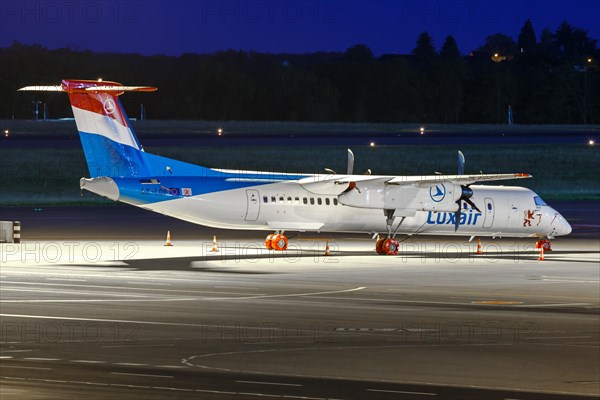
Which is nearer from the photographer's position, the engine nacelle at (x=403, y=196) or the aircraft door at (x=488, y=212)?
the engine nacelle at (x=403, y=196)

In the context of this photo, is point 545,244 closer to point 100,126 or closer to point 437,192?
point 437,192

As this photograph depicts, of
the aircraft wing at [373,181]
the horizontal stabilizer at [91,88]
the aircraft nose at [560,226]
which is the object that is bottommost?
the aircraft nose at [560,226]

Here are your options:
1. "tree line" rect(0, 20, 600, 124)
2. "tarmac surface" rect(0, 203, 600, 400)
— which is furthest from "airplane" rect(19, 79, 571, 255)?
"tree line" rect(0, 20, 600, 124)

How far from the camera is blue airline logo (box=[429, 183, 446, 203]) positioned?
43281mm

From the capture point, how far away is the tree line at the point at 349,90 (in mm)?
136875

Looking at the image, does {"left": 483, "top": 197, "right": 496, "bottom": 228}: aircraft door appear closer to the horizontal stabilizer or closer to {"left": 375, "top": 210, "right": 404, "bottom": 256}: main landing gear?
{"left": 375, "top": 210, "right": 404, "bottom": 256}: main landing gear

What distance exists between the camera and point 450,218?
44.8 metres

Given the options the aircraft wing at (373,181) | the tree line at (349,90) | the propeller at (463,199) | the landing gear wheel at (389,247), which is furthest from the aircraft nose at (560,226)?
the tree line at (349,90)

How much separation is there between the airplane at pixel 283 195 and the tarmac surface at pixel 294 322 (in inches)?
52.8

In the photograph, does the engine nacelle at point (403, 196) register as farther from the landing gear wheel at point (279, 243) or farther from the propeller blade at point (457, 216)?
the landing gear wheel at point (279, 243)

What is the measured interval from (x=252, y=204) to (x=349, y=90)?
392 ft

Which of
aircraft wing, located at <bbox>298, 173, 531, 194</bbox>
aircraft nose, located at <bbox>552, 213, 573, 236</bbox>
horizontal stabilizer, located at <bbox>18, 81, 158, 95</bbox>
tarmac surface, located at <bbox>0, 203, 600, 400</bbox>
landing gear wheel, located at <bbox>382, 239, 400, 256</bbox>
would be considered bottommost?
tarmac surface, located at <bbox>0, 203, 600, 400</bbox>

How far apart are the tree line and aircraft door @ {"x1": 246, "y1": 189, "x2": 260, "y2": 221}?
9423 centimetres

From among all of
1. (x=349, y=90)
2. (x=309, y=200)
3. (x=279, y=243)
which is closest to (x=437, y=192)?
(x=309, y=200)
